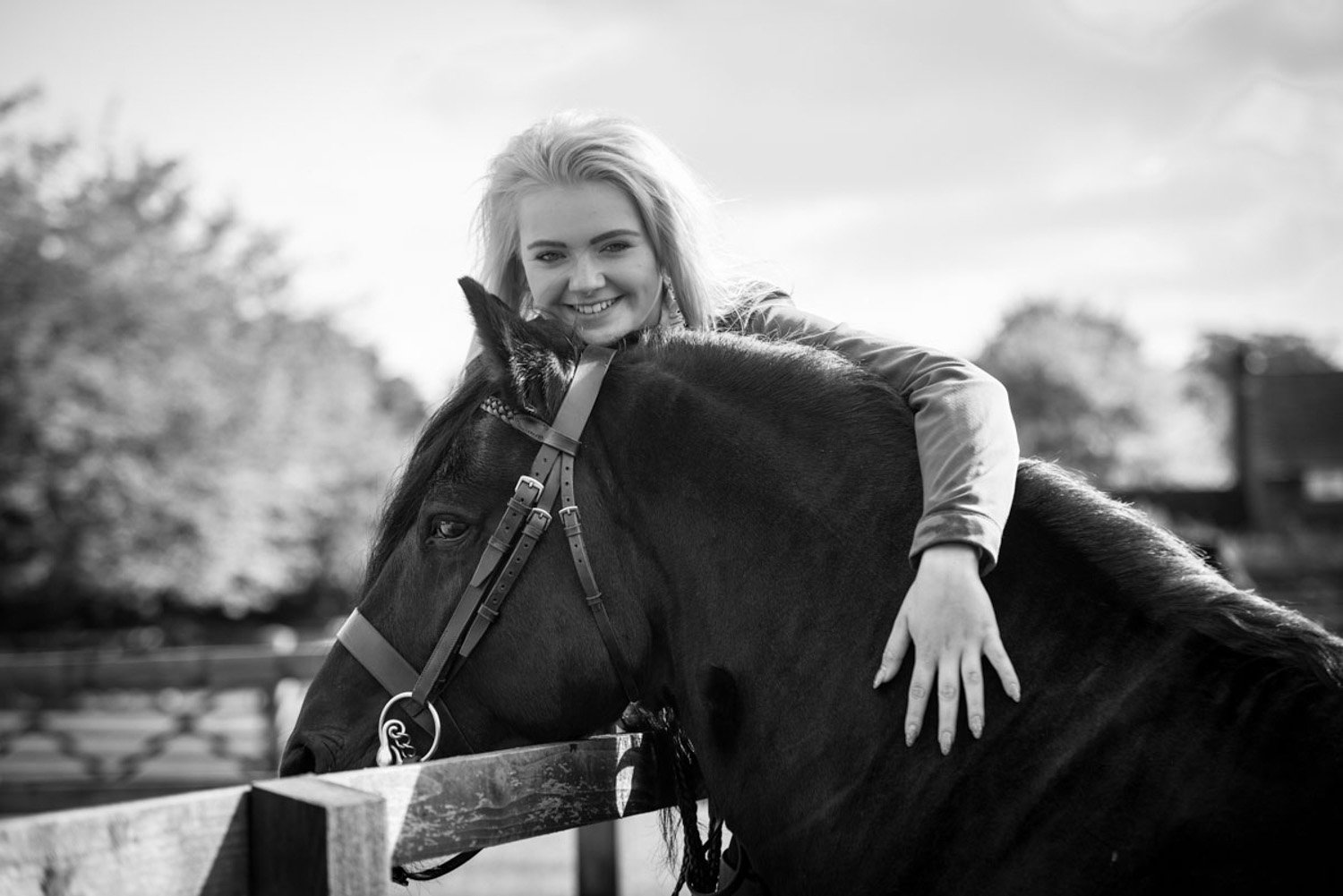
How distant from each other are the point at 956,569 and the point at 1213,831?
2.01 ft

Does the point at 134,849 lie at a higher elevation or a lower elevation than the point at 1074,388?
higher

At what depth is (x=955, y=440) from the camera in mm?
2086

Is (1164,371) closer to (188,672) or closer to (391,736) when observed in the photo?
(188,672)

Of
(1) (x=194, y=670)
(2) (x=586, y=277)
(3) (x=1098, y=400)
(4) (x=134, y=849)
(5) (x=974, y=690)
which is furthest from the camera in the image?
(3) (x=1098, y=400)

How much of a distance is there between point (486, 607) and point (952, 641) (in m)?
0.98

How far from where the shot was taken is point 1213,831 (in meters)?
1.74

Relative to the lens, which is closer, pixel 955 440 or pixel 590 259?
pixel 955 440

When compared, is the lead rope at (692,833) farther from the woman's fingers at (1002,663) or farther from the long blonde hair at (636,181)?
the long blonde hair at (636,181)

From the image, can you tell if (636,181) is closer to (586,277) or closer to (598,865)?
(586,277)

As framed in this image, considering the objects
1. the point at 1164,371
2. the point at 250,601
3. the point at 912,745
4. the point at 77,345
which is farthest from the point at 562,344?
the point at 1164,371

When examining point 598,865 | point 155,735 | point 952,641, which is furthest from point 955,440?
point 155,735

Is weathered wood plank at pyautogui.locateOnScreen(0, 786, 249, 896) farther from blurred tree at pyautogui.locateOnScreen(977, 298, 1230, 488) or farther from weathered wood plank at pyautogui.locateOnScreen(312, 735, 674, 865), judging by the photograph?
blurred tree at pyautogui.locateOnScreen(977, 298, 1230, 488)

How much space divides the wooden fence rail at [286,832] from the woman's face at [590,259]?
3.87 feet

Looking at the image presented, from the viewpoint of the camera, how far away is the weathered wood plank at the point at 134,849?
1311mm
